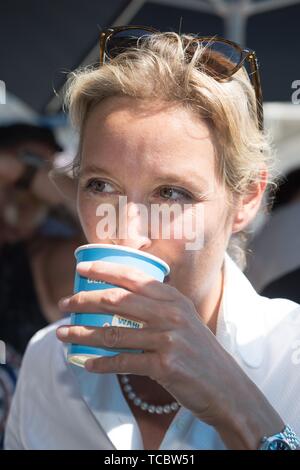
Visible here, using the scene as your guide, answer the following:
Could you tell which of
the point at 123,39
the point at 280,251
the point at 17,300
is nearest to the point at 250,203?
the point at 123,39

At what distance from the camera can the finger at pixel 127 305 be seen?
997 millimetres

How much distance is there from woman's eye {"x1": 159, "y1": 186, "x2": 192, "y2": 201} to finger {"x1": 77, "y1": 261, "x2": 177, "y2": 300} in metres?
0.30

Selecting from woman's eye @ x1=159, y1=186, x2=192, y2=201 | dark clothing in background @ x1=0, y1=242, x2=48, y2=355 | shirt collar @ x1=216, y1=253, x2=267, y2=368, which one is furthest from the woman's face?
dark clothing in background @ x1=0, y1=242, x2=48, y2=355

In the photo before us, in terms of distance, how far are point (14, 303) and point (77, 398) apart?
5.03 ft

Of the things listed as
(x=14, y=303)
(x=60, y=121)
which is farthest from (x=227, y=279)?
(x=60, y=121)

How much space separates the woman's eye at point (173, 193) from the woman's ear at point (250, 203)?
0.21m

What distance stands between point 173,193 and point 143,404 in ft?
1.87

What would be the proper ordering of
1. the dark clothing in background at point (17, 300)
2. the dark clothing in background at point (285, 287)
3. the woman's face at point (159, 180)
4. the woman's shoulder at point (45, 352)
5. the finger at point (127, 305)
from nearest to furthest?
the finger at point (127, 305)
the woman's face at point (159, 180)
the woman's shoulder at point (45, 352)
the dark clothing in background at point (285, 287)
the dark clothing in background at point (17, 300)

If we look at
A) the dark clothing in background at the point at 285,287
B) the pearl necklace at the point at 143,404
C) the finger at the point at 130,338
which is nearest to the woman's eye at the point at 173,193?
the finger at the point at 130,338

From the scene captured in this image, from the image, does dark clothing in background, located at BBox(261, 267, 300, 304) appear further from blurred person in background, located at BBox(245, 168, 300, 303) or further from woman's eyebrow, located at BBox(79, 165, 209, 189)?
woman's eyebrow, located at BBox(79, 165, 209, 189)

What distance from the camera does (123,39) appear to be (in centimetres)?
146

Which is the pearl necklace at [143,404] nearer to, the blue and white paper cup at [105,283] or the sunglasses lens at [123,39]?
the blue and white paper cup at [105,283]

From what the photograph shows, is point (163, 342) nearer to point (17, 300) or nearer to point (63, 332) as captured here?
point (63, 332)

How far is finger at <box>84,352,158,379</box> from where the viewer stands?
1.01m
